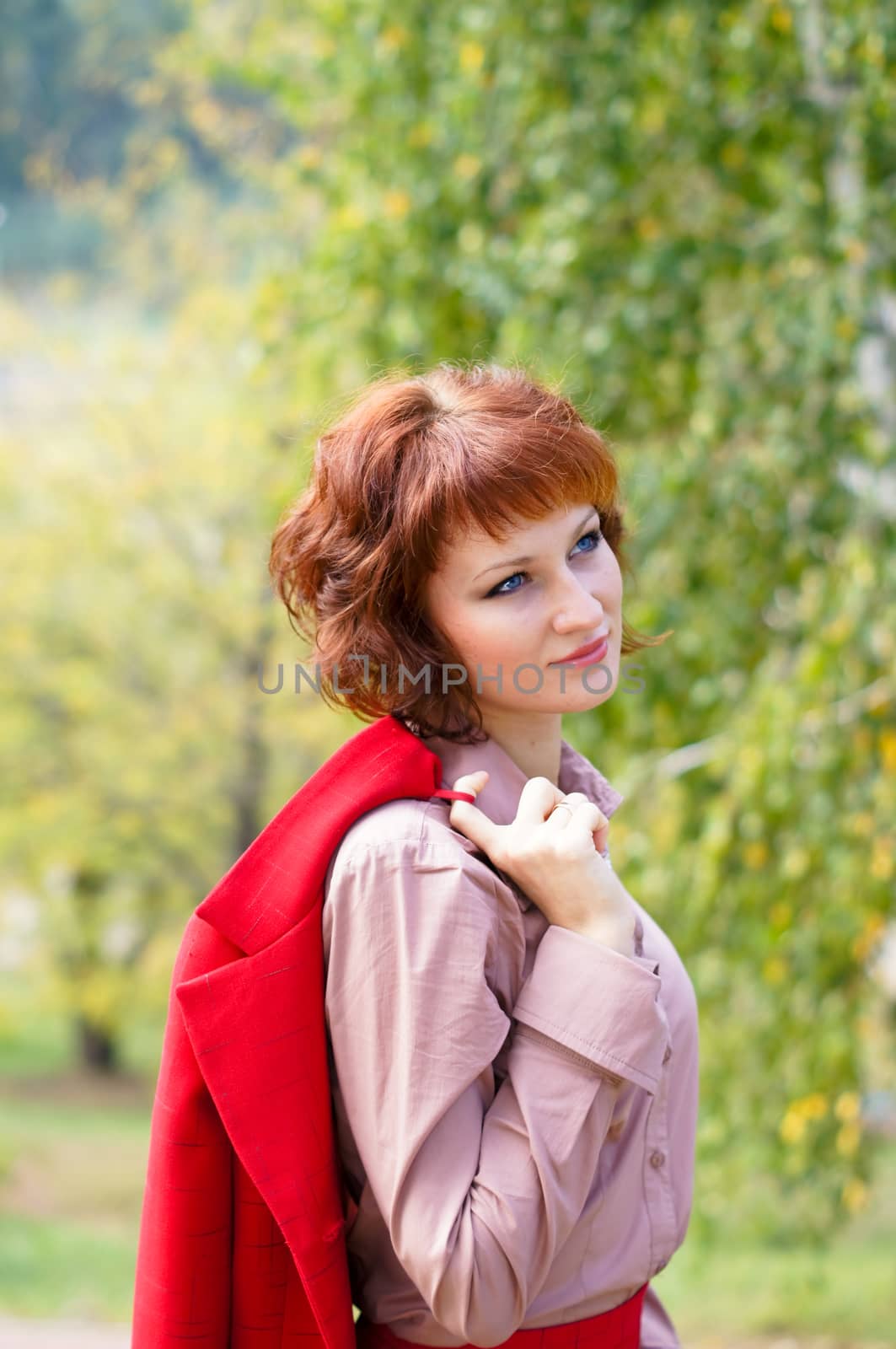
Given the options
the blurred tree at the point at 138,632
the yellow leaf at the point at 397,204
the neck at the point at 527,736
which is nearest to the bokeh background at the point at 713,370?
the yellow leaf at the point at 397,204

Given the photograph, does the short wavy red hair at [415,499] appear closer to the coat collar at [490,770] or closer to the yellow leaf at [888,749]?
the coat collar at [490,770]

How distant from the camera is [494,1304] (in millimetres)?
855

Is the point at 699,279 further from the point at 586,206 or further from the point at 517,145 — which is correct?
the point at 517,145

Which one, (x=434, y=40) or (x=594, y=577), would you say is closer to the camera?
(x=594, y=577)

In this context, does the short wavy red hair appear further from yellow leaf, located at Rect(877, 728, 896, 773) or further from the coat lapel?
yellow leaf, located at Rect(877, 728, 896, 773)

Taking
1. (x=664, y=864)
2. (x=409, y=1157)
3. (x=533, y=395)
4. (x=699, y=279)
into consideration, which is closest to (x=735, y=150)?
(x=699, y=279)

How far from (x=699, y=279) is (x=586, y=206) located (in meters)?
0.30

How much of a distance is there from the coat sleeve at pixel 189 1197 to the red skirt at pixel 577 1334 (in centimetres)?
12

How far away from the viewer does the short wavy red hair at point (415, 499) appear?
3.09ft

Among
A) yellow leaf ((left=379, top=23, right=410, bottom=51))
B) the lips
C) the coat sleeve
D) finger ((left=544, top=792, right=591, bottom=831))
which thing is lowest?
the coat sleeve

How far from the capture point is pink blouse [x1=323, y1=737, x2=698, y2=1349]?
852mm

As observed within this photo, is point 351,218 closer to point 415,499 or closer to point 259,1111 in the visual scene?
point 415,499

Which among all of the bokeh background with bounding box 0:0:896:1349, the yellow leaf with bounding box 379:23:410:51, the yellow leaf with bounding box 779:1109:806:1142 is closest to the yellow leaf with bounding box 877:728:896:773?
the bokeh background with bounding box 0:0:896:1349

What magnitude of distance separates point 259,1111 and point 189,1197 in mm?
102
